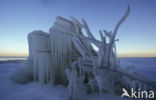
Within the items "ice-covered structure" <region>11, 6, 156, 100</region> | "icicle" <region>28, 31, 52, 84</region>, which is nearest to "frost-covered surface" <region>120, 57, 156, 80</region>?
"ice-covered structure" <region>11, 6, 156, 100</region>

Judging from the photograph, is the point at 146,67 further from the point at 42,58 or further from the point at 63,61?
the point at 42,58

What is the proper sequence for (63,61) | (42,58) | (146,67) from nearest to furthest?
1. (42,58)
2. (63,61)
3. (146,67)

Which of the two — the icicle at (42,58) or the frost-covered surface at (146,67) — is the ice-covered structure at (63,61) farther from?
the frost-covered surface at (146,67)

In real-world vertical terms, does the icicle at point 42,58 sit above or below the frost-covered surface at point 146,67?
above

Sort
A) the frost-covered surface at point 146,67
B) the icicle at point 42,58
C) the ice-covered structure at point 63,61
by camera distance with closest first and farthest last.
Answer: the ice-covered structure at point 63,61 → the icicle at point 42,58 → the frost-covered surface at point 146,67

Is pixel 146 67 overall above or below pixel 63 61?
below

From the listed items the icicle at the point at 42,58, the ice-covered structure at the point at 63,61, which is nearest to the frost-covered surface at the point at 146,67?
the ice-covered structure at the point at 63,61

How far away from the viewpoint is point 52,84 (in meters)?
7.01

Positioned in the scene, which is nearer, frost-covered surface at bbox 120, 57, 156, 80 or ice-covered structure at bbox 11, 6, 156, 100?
ice-covered structure at bbox 11, 6, 156, 100

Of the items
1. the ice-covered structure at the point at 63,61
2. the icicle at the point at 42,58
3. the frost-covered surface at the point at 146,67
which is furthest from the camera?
the frost-covered surface at the point at 146,67

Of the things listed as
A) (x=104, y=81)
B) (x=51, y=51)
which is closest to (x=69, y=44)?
(x=51, y=51)

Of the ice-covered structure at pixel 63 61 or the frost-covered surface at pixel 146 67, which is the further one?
the frost-covered surface at pixel 146 67

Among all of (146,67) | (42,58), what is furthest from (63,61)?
(146,67)

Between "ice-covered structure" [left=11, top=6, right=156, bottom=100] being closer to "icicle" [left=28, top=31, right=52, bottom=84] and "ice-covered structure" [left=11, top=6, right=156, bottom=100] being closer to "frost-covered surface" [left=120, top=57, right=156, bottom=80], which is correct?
"icicle" [left=28, top=31, right=52, bottom=84]
